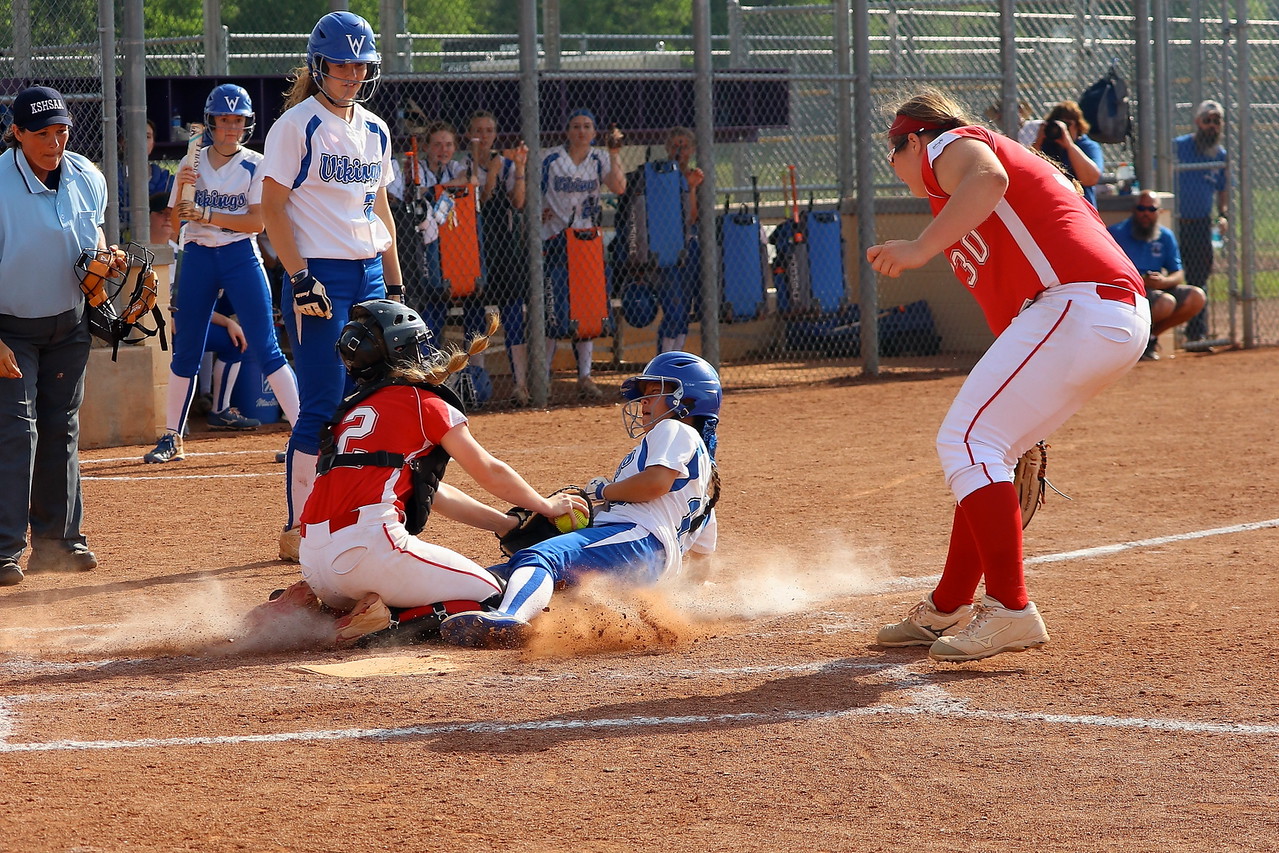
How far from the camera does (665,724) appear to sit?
4.12 meters

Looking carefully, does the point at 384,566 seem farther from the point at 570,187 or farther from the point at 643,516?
the point at 570,187

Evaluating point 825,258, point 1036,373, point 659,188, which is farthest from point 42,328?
point 825,258

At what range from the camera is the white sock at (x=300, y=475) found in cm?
638

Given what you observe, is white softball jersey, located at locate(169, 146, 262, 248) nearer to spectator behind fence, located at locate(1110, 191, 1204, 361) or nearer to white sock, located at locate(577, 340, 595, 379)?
white sock, located at locate(577, 340, 595, 379)

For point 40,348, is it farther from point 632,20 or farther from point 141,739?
point 632,20

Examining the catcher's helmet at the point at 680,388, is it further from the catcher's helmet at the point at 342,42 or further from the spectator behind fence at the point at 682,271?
the spectator behind fence at the point at 682,271

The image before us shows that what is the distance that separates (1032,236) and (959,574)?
1.09m

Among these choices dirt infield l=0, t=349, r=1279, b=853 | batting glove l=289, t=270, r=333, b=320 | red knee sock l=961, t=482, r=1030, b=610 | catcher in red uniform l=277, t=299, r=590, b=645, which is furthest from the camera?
batting glove l=289, t=270, r=333, b=320

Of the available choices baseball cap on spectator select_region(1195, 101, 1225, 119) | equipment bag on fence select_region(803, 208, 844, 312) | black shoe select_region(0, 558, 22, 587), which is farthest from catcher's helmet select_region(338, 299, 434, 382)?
baseball cap on spectator select_region(1195, 101, 1225, 119)

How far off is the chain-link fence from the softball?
5962mm

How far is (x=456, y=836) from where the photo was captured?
A: 3.31 m

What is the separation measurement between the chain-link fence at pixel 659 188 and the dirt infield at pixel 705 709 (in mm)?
4483

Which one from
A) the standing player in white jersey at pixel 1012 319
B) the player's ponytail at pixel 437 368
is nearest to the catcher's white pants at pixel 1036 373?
the standing player in white jersey at pixel 1012 319

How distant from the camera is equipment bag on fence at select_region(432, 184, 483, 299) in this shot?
37.9 feet
